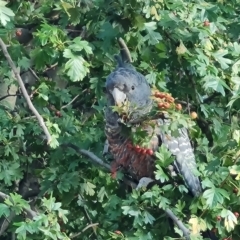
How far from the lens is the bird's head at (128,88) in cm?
452

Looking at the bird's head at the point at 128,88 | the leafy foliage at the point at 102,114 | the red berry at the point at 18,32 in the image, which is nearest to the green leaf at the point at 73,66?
the leafy foliage at the point at 102,114

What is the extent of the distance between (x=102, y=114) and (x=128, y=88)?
1.18ft

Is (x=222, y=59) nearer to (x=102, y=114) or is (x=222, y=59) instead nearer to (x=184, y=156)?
(x=184, y=156)

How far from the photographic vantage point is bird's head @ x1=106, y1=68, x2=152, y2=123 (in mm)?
4516

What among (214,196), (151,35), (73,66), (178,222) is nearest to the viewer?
(214,196)

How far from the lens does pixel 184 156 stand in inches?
183

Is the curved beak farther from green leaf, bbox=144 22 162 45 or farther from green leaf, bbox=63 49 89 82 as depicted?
green leaf, bbox=63 49 89 82

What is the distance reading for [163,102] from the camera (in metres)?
3.52

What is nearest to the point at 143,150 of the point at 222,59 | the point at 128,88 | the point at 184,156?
the point at 184,156

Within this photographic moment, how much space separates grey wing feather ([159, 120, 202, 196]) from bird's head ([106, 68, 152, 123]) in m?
0.29

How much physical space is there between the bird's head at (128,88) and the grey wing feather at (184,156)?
0.29 meters

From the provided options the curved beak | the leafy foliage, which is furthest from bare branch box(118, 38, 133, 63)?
the curved beak

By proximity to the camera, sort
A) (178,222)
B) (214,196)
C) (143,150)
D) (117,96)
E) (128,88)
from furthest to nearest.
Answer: (128,88), (117,96), (143,150), (178,222), (214,196)

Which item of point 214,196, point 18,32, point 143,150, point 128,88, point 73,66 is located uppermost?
point 73,66
